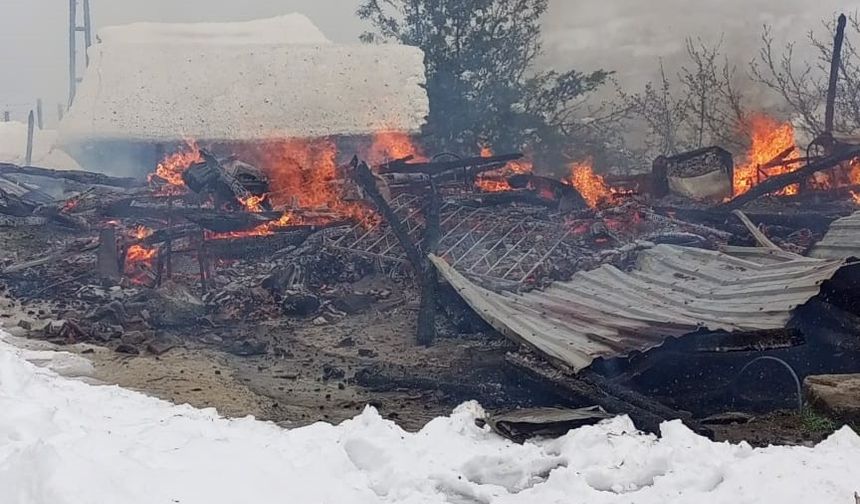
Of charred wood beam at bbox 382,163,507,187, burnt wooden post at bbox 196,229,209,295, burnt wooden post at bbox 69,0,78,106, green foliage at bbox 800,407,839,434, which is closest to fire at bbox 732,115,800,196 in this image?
charred wood beam at bbox 382,163,507,187

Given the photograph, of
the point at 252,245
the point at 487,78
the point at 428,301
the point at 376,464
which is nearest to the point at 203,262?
the point at 252,245

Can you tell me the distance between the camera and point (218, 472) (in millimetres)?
3973

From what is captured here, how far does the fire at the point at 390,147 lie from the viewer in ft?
55.6

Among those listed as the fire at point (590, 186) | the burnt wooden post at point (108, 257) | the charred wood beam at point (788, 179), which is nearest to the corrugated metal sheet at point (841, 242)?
the charred wood beam at point (788, 179)

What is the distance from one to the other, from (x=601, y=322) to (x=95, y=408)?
4019 millimetres

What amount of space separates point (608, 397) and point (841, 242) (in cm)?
413

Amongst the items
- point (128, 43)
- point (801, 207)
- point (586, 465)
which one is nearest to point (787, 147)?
point (801, 207)

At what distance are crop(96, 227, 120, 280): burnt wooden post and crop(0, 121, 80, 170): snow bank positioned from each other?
1338 cm

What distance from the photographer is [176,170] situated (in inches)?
571

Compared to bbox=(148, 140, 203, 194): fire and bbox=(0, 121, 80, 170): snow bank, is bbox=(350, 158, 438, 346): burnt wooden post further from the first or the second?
bbox=(0, 121, 80, 170): snow bank

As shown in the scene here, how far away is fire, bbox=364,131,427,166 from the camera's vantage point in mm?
16953

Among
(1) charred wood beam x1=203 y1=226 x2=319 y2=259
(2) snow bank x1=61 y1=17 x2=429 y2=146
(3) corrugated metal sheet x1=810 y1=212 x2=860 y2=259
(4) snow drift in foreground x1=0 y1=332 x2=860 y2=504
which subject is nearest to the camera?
(4) snow drift in foreground x1=0 y1=332 x2=860 y2=504

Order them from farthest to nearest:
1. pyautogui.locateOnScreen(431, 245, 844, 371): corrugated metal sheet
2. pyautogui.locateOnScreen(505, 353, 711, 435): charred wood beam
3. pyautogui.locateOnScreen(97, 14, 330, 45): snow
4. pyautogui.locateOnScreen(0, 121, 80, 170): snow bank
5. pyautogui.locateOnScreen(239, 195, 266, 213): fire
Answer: pyautogui.locateOnScreen(0, 121, 80, 170): snow bank, pyautogui.locateOnScreen(97, 14, 330, 45): snow, pyautogui.locateOnScreen(239, 195, 266, 213): fire, pyautogui.locateOnScreen(431, 245, 844, 371): corrugated metal sheet, pyautogui.locateOnScreen(505, 353, 711, 435): charred wood beam

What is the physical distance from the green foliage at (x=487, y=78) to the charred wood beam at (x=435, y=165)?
5.08 m
